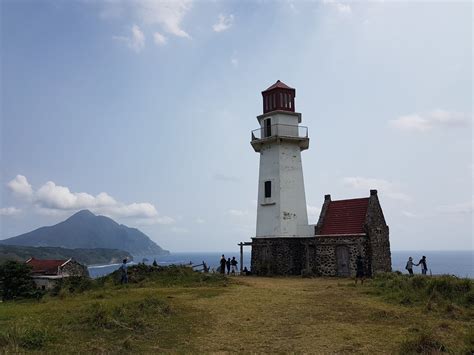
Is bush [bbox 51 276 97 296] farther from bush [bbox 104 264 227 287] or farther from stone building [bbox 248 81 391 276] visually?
stone building [bbox 248 81 391 276]

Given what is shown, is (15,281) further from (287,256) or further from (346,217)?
(346,217)

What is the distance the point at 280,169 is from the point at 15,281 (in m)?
18.3

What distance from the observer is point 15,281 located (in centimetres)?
2516

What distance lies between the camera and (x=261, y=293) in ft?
55.9

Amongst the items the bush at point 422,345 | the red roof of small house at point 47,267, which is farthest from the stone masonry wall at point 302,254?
the red roof of small house at point 47,267

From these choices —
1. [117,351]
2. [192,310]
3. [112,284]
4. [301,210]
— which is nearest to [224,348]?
[117,351]

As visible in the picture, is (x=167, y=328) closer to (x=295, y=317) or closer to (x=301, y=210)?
(x=295, y=317)

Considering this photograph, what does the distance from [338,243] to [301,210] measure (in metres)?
3.73

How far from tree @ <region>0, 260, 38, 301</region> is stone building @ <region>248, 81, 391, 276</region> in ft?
47.5

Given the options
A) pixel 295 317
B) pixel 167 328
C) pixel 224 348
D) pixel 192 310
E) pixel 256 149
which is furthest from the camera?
pixel 256 149

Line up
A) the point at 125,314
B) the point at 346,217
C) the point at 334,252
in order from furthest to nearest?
the point at 346,217, the point at 334,252, the point at 125,314

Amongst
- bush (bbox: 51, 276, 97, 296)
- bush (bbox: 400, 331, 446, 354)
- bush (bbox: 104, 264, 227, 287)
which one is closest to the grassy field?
bush (bbox: 400, 331, 446, 354)

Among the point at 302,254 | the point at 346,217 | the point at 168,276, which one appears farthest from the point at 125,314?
the point at 346,217

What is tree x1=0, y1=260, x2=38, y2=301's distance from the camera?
24562 millimetres
